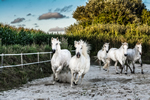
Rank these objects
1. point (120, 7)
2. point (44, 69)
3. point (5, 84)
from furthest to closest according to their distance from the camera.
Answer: point (120, 7) < point (44, 69) < point (5, 84)

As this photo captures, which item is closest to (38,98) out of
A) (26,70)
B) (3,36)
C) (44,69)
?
(26,70)

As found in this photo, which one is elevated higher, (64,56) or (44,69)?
(64,56)

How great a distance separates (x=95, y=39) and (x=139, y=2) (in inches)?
1177

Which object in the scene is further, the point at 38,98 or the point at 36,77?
the point at 36,77

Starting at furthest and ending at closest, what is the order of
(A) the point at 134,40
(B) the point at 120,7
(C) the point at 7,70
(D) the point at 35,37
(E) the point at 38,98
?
1. (B) the point at 120,7
2. (A) the point at 134,40
3. (D) the point at 35,37
4. (C) the point at 7,70
5. (E) the point at 38,98

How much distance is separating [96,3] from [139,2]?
1158cm

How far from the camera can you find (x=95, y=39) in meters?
29.0

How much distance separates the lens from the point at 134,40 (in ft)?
93.1

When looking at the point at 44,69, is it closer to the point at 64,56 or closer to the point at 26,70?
the point at 26,70

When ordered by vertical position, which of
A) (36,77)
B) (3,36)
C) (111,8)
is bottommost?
(36,77)

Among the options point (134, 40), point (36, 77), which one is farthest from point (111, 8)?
point (36, 77)

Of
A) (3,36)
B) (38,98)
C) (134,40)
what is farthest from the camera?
(134,40)

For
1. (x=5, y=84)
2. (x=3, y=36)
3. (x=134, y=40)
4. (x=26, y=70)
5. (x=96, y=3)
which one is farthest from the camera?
(x=96, y=3)

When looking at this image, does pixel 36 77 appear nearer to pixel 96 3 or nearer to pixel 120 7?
pixel 120 7
